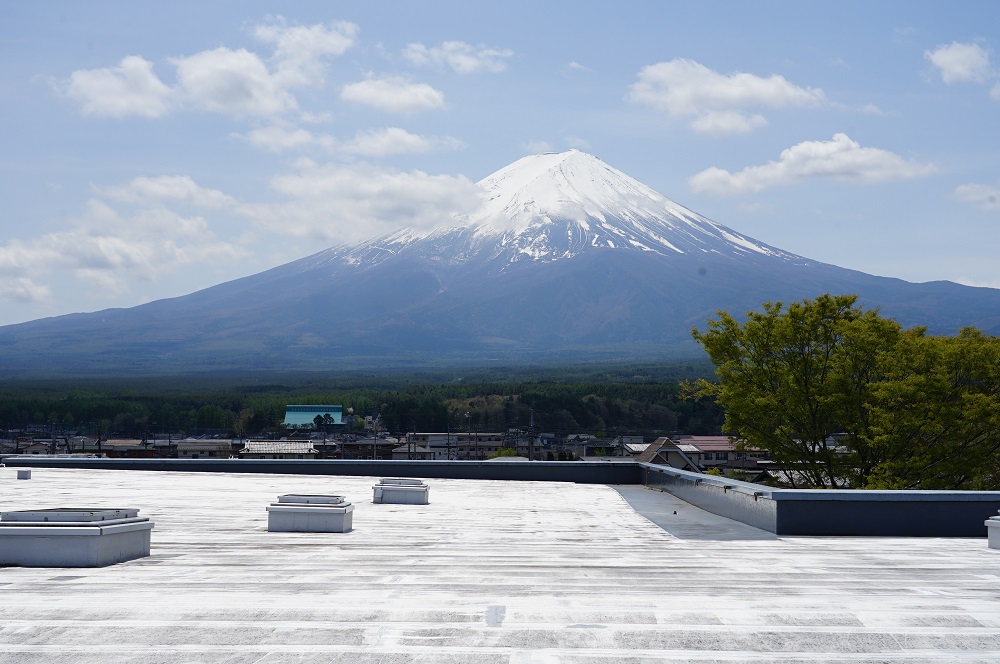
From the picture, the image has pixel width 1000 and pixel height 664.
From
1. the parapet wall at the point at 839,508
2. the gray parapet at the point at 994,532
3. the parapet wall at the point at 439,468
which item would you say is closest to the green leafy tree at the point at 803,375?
the parapet wall at the point at 439,468

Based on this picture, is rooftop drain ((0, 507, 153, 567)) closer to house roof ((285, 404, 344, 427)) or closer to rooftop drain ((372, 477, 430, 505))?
rooftop drain ((372, 477, 430, 505))

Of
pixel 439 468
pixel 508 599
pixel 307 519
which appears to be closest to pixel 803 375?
pixel 439 468

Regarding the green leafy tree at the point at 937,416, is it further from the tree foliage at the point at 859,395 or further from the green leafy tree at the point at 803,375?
the green leafy tree at the point at 803,375

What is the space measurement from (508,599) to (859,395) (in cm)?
3338

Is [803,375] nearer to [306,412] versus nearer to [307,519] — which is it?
[307,519]

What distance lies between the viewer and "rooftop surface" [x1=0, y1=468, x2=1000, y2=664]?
7.36 meters

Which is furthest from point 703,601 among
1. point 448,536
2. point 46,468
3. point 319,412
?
point 319,412

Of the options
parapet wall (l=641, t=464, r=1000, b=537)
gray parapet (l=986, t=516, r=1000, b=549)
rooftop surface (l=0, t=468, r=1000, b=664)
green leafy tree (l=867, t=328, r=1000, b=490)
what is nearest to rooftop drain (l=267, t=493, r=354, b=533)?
rooftop surface (l=0, t=468, r=1000, b=664)

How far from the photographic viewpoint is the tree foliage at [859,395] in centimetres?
3738

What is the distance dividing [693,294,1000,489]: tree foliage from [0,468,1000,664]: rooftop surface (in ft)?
82.3

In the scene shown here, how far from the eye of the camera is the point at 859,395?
39.2 m

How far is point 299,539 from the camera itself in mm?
13562

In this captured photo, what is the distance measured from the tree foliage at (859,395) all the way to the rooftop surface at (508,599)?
987 inches

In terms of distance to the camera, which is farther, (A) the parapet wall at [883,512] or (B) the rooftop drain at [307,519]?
(A) the parapet wall at [883,512]
